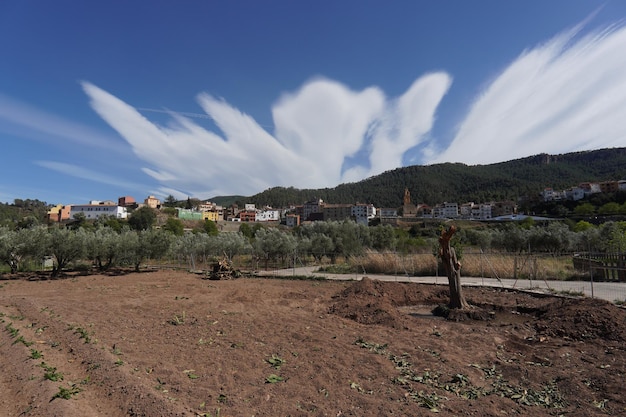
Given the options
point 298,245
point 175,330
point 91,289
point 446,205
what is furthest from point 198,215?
point 175,330

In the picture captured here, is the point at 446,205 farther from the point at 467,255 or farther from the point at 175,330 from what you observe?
the point at 175,330

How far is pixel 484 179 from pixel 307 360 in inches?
6164

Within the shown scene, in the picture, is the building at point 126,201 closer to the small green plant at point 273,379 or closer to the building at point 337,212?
the building at point 337,212

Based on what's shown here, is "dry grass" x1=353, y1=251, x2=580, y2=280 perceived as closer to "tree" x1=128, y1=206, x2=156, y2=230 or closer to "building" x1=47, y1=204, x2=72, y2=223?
"tree" x1=128, y1=206, x2=156, y2=230

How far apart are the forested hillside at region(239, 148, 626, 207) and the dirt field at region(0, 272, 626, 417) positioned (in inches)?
4796

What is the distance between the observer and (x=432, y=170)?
557 feet

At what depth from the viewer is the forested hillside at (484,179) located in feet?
415

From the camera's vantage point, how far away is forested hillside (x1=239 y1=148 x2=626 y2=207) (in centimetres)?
12655

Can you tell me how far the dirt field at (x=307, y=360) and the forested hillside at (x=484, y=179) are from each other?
400 ft

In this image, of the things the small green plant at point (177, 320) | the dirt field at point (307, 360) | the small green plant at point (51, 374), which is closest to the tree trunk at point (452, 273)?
the dirt field at point (307, 360)

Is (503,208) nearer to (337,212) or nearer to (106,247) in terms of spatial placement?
(337,212)

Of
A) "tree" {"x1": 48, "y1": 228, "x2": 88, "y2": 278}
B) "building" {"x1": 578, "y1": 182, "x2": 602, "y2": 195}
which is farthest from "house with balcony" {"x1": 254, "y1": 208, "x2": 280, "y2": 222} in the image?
"tree" {"x1": 48, "y1": 228, "x2": 88, "y2": 278}

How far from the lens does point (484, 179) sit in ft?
473

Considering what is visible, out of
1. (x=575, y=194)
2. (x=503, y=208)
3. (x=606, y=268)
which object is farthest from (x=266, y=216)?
(x=606, y=268)
